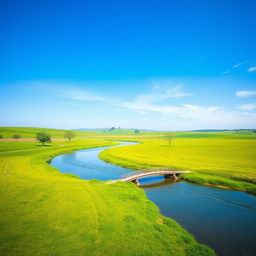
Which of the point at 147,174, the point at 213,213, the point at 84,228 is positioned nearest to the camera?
the point at 84,228

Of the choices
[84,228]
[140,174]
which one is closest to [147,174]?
[140,174]

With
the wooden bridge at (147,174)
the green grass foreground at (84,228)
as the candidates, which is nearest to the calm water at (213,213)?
the wooden bridge at (147,174)

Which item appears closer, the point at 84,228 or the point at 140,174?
the point at 84,228

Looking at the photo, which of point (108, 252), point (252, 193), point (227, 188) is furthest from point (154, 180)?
point (108, 252)

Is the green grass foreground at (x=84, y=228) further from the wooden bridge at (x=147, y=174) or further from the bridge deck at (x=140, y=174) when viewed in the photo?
the wooden bridge at (x=147, y=174)

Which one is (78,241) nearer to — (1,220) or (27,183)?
(1,220)

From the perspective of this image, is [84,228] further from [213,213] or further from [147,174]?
[147,174]

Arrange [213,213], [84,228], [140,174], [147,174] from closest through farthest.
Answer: [84,228]
[213,213]
[140,174]
[147,174]

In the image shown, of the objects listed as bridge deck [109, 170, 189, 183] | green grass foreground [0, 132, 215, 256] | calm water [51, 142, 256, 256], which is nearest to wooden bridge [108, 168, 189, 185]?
bridge deck [109, 170, 189, 183]
